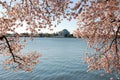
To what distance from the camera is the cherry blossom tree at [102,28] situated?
1301cm

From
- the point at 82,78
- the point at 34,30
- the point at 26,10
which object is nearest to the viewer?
the point at 26,10

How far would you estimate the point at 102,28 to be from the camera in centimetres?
1680

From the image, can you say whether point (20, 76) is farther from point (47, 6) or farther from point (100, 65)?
point (47, 6)

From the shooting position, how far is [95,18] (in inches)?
607

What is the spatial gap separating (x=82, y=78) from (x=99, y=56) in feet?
58.1

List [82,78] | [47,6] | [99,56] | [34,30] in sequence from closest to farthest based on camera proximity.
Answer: [47,6], [34,30], [99,56], [82,78]

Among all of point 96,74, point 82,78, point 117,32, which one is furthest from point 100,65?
point 96,74

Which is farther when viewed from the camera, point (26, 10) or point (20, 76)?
point (20, 76)

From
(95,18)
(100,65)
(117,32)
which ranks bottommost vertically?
(100,65)

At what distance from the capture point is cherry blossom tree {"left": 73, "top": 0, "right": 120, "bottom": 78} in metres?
13.0

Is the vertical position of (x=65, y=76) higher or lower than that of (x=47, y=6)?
lower

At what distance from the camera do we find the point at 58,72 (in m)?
39.7

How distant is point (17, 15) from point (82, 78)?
22909mm

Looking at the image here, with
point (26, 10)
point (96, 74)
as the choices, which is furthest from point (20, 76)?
point (26, 10)
